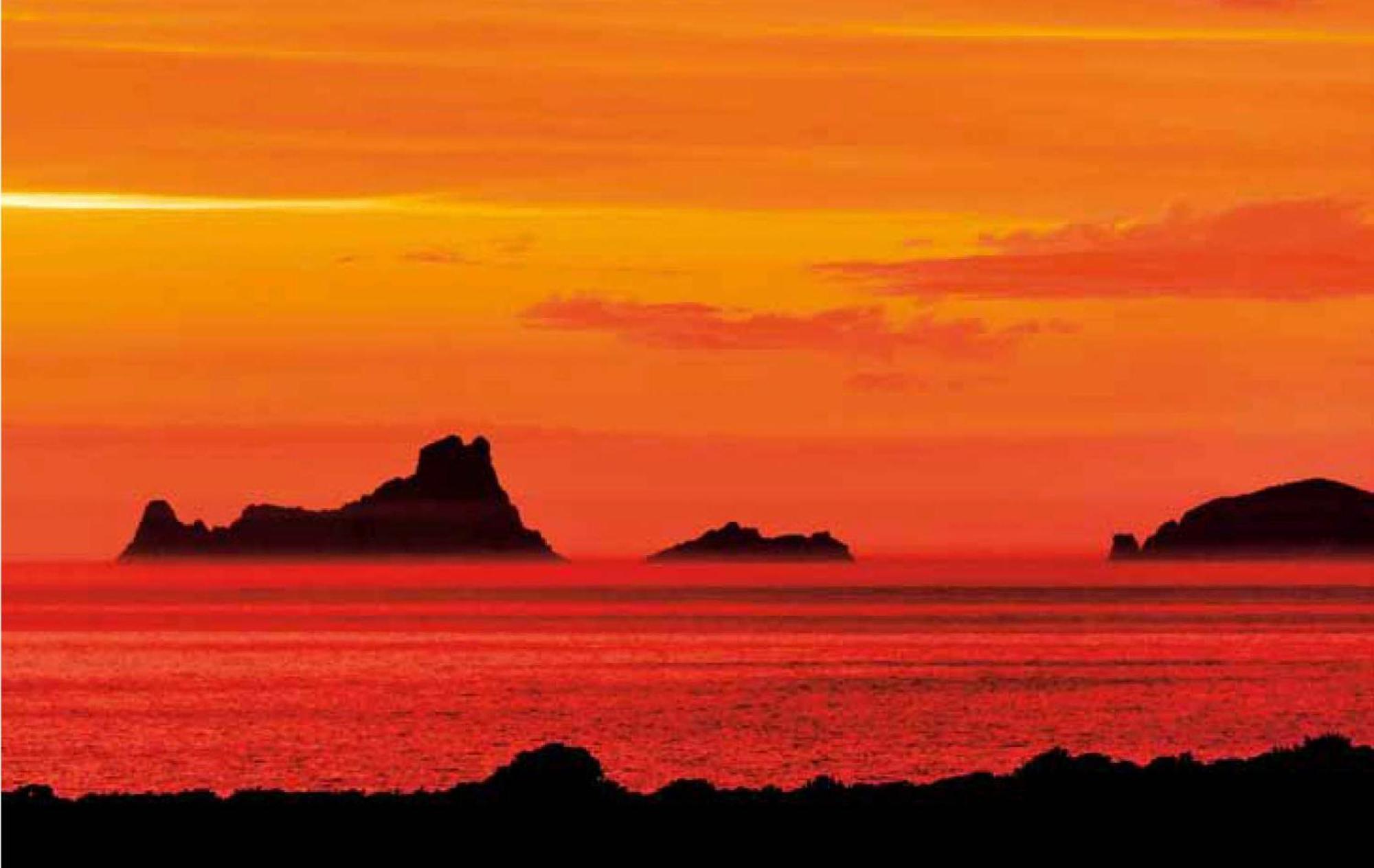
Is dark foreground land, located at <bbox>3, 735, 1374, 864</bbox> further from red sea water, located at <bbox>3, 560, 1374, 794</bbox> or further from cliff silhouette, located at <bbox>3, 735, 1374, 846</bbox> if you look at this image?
red sea water, located at <bbox>3, 560, 1374, 794</bbox>

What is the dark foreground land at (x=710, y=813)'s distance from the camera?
3922 cm

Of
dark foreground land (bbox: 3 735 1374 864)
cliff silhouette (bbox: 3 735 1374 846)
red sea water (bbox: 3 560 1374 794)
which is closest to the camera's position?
dark foreground land (bbox: 3 735 1374 864)

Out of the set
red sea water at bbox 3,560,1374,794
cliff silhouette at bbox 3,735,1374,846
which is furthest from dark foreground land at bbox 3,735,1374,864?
red sea water at bbox 3,560,1374,794

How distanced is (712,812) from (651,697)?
155ft

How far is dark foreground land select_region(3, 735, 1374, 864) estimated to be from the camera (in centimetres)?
3922

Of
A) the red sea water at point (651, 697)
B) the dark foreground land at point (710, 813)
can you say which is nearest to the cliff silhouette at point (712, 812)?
the dark foreground land at point (710, 813)

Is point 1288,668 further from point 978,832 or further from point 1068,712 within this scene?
Result: point 978,832

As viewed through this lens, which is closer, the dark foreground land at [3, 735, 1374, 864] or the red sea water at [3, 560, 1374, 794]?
the dark foreground land at [3, 735, 1374, 864]

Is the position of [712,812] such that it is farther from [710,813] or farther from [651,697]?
[651,697]

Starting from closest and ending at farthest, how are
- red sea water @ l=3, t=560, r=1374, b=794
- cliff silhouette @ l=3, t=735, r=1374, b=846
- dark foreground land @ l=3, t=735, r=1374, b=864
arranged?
dark foreground land @ l=3, t=735, r=1374, b=864
cliff silhouette @ l=3, t=735, r=1374, b=846
red sea water @ l=3, t=560, r=1374, b=794

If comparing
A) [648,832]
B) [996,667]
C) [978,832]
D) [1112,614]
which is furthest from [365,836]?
[1112,614]

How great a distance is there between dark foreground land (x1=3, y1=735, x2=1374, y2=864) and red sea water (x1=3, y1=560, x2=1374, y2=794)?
19.5 m

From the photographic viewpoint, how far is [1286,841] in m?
38.8

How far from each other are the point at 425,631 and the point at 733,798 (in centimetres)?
10210
